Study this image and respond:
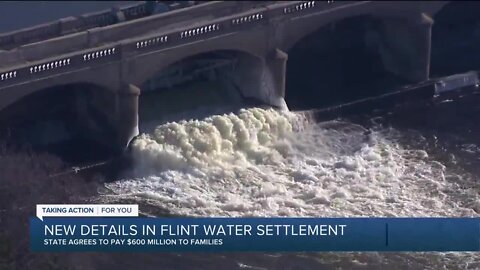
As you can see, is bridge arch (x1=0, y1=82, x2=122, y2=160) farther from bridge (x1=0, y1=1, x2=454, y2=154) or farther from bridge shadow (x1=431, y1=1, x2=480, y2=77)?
bridge shadow (x1=431, y1=1, x2=480, y2=77)

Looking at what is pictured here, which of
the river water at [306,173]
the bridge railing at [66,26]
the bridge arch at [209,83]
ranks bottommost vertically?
the river water at [306,173]

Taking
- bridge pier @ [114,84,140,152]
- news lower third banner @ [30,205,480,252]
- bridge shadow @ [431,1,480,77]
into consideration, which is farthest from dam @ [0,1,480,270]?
news lower third banner @ [30,205,480,252]

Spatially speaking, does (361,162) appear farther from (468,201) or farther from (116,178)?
(116,178)

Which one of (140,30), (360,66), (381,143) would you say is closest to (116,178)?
(140,30)

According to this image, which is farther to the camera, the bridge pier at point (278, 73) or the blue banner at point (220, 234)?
the bridge pier at point (278, 73)

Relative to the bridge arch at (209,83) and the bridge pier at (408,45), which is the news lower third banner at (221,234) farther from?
the bridge pier at (408,45)

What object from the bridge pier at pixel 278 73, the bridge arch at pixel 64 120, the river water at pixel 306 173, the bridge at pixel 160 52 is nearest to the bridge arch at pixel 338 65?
the bridge at pixel 160 52

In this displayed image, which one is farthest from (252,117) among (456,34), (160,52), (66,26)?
(456,34)
